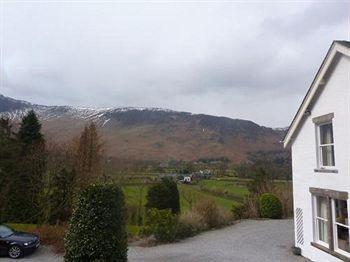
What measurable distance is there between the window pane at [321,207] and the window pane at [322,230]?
0.77 ft

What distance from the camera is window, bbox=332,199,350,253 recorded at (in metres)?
13.4

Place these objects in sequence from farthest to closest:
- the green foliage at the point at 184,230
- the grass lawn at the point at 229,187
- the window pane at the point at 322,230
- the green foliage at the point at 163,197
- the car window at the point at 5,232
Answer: the grass lawn at the point at 229,187
the green foliage at the point at 163,197
the green foliage at the point at 184,230
the car window at the point at 5,232
the window pane at the point at 322,230

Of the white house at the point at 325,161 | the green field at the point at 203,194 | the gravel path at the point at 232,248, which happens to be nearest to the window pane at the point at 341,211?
the white house at the point at 325,161

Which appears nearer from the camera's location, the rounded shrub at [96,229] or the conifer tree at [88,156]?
the rounded shrub at [96,229]

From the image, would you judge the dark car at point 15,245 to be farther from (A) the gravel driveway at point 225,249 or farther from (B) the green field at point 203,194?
(B) the green field at point 203,194

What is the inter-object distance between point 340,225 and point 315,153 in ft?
9.19

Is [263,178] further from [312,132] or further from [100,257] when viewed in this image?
[100,257]

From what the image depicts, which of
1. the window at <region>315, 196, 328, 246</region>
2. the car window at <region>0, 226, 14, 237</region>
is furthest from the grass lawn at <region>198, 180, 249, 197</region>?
the car window at <region>0, 226, 14, 237</region>

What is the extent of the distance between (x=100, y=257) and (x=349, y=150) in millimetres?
8363

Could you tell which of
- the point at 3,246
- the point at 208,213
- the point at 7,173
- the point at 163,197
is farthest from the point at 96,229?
the point at 163,197

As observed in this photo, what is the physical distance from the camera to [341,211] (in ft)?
44.9

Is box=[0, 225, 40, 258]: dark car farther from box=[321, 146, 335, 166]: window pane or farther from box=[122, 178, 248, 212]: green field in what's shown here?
box=[321, 146, 335, 166]: window pane

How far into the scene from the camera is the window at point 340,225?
13.4 m

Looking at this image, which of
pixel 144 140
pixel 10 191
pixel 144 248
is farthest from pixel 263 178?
pixel 144 140
